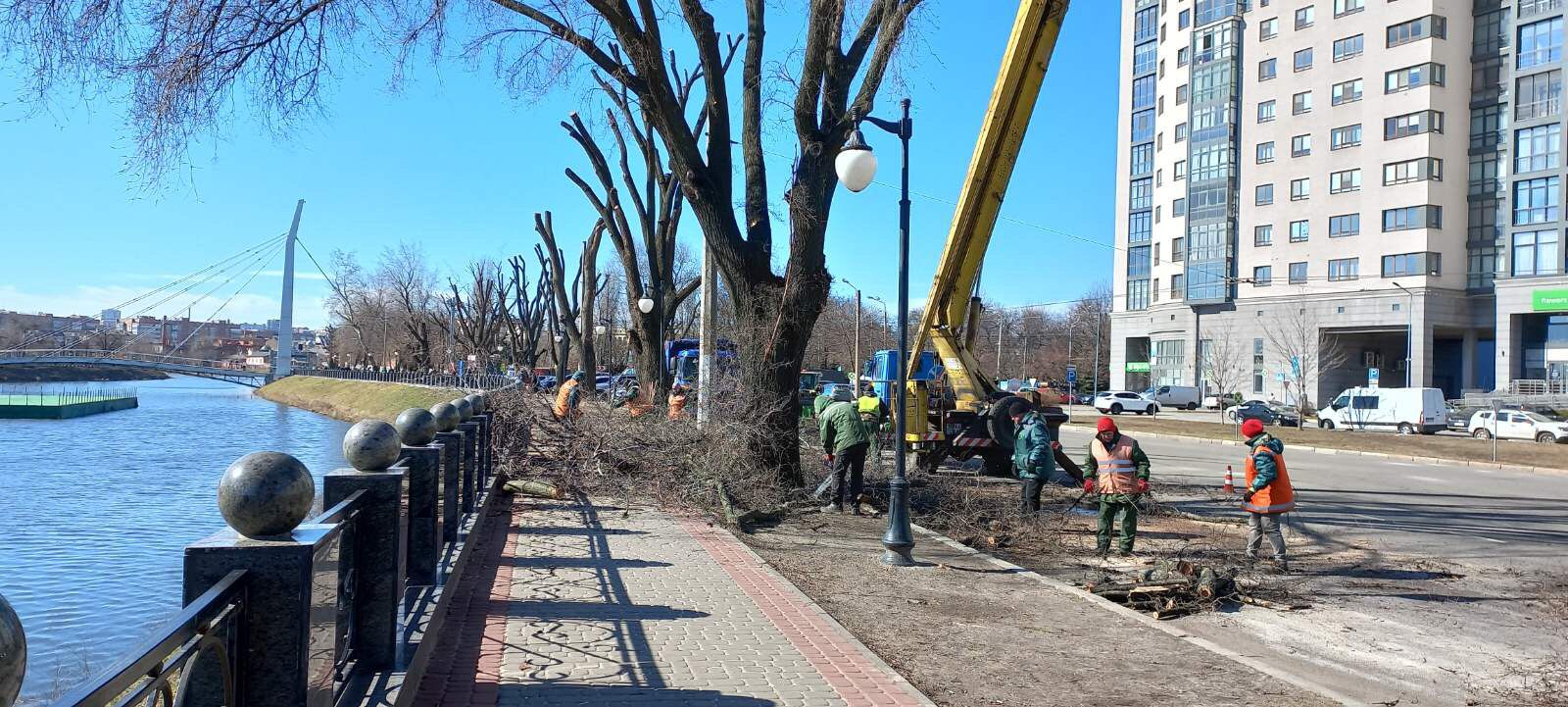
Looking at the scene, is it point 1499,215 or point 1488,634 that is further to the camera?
point 1499,215

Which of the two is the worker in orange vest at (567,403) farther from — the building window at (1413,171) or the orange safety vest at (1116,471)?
the building window at (1413,171)

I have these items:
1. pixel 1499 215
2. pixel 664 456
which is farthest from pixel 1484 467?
pixel 1499 215

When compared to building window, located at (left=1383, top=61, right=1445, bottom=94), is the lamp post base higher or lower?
lower

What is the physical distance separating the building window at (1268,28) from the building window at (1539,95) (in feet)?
40.9

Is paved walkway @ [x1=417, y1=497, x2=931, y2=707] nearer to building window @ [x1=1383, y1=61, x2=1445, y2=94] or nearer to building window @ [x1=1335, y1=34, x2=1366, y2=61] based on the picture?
building window @ [x1=1383, y1=61, x2=1445, y2=94]

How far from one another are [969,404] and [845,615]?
10360 millimetres

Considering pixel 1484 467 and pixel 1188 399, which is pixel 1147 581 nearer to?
pixel 1484 467

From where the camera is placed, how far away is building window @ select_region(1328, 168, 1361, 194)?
5406 cm

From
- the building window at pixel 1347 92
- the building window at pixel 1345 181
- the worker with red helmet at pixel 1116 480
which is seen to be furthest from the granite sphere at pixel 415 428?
the building window at pixel 1347 92

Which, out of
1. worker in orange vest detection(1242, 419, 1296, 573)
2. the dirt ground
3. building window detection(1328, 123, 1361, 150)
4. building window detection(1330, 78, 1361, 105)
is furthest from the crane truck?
building window detection(1330, 78, 1361, 105)

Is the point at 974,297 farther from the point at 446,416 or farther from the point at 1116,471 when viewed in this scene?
the point at 446,416

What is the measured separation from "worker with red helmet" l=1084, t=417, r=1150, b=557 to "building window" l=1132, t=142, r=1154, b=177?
68.3m

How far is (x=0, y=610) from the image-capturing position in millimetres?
1541

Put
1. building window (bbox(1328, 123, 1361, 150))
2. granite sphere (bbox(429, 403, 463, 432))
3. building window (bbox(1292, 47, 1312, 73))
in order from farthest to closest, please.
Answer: building window (bbox(1292, 47, 1312, 73))
building window (bbox(1328, 123, 1361, 150))
granite sphere (bbox(429, 403, 463, 432))
